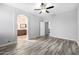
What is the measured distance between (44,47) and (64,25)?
76 cm

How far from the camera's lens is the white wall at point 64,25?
7.65 ft

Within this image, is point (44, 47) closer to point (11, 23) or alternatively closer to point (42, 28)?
point (42, 28)

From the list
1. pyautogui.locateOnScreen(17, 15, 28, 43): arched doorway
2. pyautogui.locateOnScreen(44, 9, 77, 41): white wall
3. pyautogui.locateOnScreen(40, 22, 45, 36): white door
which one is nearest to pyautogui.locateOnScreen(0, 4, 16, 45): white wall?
pyautogui.locateOnScreen(17, 15, 28, 43): arched doorway

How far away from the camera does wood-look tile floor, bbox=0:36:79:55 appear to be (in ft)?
7.61

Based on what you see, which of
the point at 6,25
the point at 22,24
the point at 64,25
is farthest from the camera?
the point at 22,24

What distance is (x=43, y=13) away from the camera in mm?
2391

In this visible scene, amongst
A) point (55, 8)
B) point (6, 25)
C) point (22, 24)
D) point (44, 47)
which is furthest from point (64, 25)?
point (6, 25)

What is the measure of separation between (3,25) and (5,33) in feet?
0.66

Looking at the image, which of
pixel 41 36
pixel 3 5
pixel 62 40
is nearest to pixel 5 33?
pixel 3 5

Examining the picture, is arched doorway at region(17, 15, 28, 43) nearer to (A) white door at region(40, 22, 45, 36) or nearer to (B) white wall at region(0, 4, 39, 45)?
(B) white wall at region(0, 4, 39, 45)

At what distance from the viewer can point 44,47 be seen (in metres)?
2.42

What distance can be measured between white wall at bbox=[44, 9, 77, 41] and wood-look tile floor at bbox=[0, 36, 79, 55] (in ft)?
0.44

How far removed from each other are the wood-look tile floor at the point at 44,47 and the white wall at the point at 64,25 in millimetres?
134

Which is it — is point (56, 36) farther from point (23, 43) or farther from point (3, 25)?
point (3, 25)
